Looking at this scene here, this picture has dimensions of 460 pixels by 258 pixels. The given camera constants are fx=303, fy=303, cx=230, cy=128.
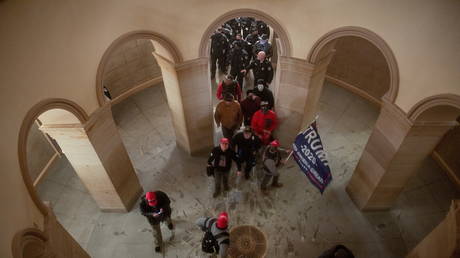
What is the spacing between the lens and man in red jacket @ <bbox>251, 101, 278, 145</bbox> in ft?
25.6

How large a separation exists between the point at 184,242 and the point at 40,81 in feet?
15.1

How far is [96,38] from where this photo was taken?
19.0ft

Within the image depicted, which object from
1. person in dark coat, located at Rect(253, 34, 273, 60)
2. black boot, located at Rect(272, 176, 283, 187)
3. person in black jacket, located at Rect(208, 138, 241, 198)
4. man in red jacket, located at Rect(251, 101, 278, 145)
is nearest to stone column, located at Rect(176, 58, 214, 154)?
man in red jacket, located at Rect(251, 101, 278, 145)

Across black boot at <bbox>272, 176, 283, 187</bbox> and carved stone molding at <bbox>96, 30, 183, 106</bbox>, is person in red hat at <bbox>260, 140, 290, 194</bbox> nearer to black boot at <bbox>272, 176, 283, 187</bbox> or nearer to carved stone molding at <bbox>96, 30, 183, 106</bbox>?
black boot at <bbox>272, 176, 283, 187</bbox>

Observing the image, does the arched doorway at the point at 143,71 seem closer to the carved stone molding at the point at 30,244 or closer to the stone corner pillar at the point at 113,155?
the stone corner pillar at the point at 113,155

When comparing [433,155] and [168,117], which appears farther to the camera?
[168,117]

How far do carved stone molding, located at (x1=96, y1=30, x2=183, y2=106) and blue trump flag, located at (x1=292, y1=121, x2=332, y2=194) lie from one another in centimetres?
341

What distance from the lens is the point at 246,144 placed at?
→ 7.36 m

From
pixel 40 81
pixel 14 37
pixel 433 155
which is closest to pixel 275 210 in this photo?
pixel 433 155

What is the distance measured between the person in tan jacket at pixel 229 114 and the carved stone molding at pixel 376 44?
2404 mm

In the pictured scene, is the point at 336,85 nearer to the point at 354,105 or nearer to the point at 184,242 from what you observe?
the point at 354,105

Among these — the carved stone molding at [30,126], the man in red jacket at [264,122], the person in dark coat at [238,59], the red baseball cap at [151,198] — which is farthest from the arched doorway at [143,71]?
the person in dark coat at [238,59]

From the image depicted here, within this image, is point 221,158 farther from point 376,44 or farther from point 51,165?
point 51,165

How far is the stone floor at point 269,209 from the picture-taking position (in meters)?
7.19
